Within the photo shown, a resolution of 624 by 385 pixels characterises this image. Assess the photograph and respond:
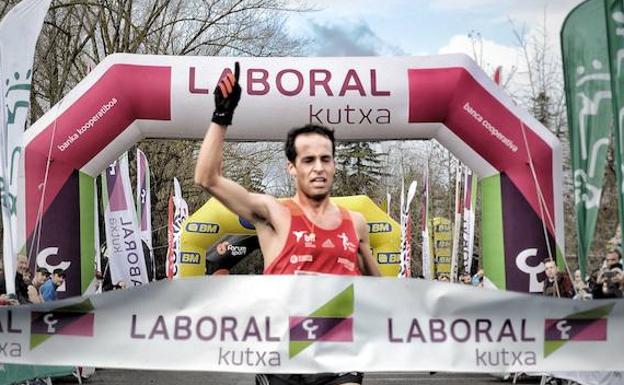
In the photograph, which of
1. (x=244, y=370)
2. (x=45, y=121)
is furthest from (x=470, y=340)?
(x=45, y=121)

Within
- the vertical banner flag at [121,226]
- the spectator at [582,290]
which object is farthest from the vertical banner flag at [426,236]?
the spectator at [582,290]

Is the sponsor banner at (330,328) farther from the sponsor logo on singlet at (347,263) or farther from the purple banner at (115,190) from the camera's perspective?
the purple banner at (115,190)

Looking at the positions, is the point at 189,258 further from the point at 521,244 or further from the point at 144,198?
the point at 521,244

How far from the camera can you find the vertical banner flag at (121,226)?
15195 millimetres

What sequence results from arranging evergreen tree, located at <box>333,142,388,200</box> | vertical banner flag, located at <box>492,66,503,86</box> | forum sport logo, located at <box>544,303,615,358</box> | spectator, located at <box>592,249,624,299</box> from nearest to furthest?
forum sport logo, located at <box>544,303,615,358</box>
spectator, located at <box>592,249,624,299</box>
vertical banner flag, located at <box>492,66,503,86</box>
evergreen tree, located at <box>333,142,388,200</box>

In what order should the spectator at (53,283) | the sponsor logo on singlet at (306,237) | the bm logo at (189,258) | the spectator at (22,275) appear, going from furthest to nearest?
the bm logo at (189,258), the spectator at (53,283), the spectator at (22,275), the sponsor logo on singlet at (306,237)

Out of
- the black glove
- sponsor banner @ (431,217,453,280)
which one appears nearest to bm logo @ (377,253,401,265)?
sponsor banner @ (431,217,453,280)

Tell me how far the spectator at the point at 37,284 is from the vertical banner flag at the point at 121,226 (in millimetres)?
4214

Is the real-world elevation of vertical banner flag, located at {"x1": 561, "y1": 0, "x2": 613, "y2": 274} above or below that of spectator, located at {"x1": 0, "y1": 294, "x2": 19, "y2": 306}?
above

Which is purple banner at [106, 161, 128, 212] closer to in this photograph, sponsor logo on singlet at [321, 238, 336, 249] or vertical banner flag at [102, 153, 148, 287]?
vertical banner flag at [102, 153, 148, 287]

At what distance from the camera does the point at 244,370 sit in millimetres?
4914

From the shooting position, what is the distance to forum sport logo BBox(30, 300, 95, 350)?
4.96m

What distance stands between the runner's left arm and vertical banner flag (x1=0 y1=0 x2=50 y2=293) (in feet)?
11.0

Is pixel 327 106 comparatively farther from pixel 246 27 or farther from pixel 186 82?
pixel 246 27
